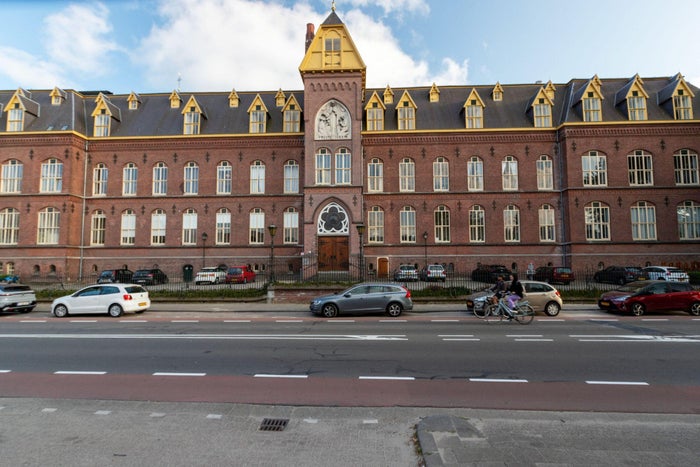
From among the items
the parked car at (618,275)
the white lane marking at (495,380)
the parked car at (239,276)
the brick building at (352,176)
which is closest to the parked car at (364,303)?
the white lane marking at (495,380)

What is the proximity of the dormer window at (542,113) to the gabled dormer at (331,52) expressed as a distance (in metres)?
16.0

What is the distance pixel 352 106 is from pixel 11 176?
103ft

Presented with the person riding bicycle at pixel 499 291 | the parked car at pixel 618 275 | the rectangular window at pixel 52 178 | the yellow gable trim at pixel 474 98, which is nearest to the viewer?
the person riding bicycle at pixel 499 291

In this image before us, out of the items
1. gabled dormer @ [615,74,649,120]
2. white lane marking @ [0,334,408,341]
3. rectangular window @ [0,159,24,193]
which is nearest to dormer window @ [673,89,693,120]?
gabled dormer @ [615,74,649,120]

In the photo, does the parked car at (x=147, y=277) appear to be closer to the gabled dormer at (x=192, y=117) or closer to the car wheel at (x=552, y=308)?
the gabled dormer at (x=192, y=117)

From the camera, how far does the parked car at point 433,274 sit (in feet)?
96.2

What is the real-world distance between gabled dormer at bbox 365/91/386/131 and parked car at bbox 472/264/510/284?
15.5m

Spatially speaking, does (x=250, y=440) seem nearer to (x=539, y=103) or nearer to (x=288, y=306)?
(x=288, y=306)

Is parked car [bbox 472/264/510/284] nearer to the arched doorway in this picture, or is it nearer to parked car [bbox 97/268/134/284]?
the arched doorway

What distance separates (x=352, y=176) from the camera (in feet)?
110

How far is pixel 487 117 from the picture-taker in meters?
36.6

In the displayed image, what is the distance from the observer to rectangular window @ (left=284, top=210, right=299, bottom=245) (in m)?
36.3

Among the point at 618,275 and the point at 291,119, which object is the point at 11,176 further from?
the point at 618,275

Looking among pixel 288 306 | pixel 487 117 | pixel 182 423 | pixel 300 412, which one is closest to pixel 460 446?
pixel 300 412
